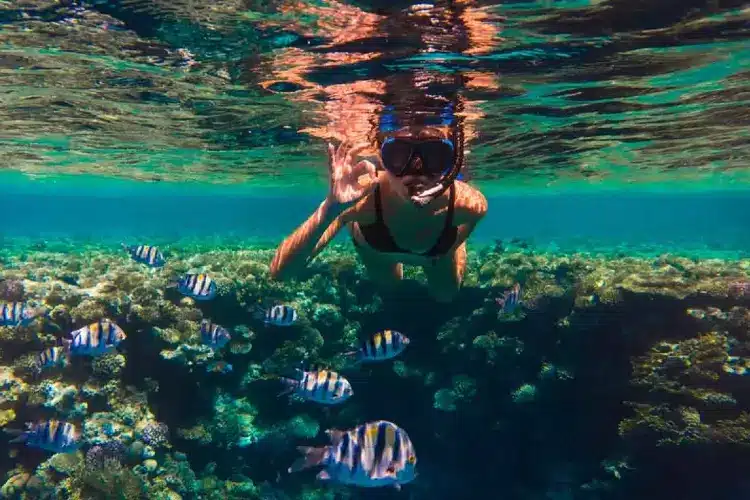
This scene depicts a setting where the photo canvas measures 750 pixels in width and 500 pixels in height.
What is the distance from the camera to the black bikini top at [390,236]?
5.12 m

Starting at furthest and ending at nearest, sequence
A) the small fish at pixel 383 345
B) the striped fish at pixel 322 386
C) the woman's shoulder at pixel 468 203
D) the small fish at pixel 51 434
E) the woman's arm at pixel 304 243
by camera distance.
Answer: the small fish at pixel 383 345 → the striped fish at pixel 322 386 → the small fish at pixel 51 434 → the woman's shoulder at pixel 468 203 → the woman's arm at pixel 304 243

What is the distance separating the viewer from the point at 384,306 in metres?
14.0

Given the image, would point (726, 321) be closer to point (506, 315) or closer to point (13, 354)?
point (506, 315)

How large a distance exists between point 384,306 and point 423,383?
248 centimetres

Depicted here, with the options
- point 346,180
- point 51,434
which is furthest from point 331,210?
point 51,434

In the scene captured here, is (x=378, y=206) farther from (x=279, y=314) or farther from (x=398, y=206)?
(x=279, y=314)

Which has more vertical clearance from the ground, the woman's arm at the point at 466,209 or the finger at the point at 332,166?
the finger at the point at 332,166

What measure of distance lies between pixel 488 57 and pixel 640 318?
7.05 metres

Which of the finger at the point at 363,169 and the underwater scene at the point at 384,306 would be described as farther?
the underwater scene at the point at 384,306

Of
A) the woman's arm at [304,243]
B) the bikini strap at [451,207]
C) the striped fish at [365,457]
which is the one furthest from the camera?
the bikini strap at [451,207]

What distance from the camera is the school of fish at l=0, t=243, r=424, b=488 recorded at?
4.73m

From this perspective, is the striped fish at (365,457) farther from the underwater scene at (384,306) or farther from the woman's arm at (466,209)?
the woman's arm at (466,209)

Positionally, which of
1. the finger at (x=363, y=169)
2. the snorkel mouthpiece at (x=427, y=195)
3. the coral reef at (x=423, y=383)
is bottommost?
the coral reef at (x=423, y=383)

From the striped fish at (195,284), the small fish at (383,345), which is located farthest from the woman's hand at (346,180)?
the striped fish at (195,284)
